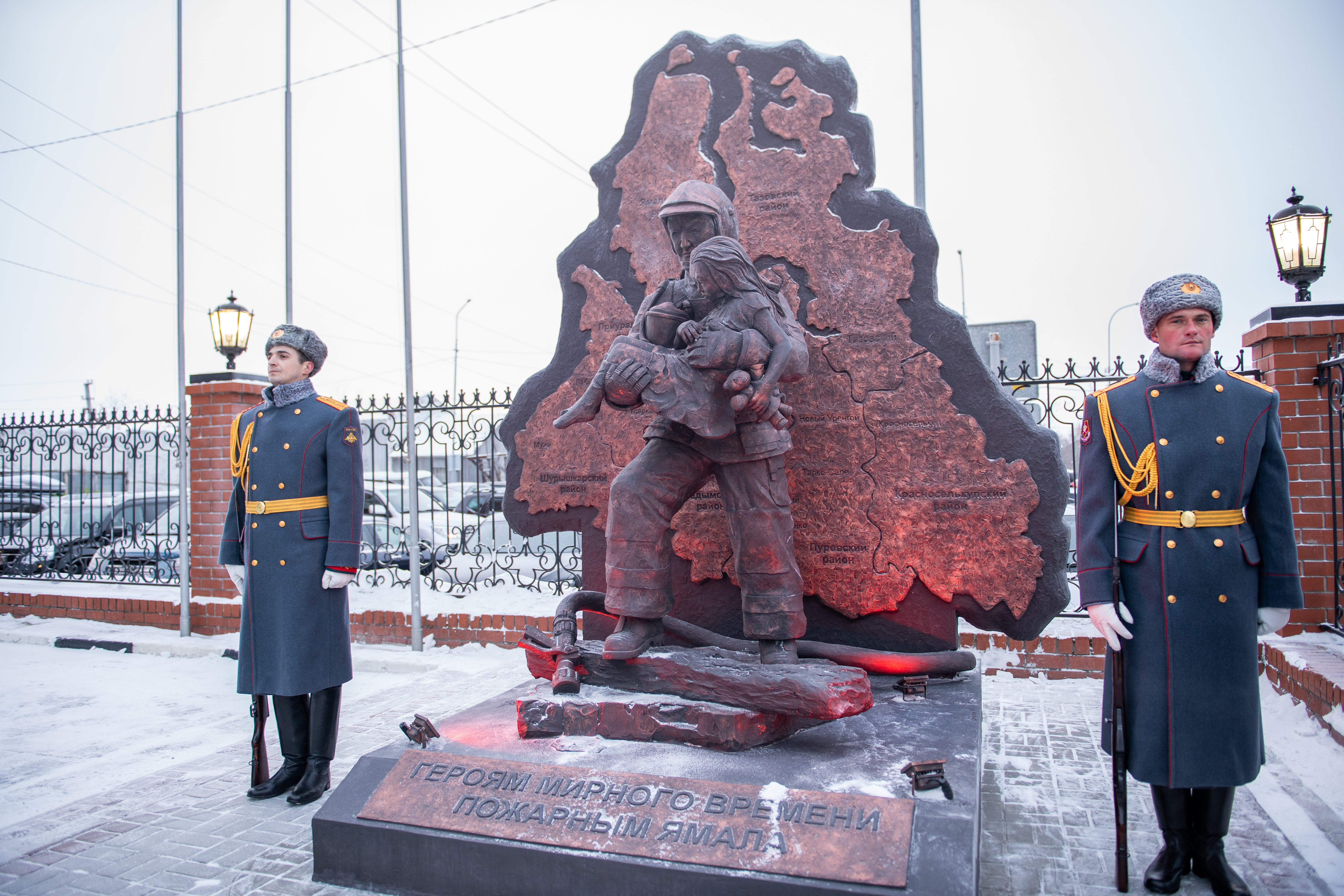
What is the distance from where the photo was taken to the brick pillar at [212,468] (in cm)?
732

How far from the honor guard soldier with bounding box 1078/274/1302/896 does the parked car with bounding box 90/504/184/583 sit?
775cm

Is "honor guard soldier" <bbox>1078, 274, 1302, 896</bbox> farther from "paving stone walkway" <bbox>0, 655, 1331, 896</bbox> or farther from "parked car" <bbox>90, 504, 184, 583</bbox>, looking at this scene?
"parked car" <bbox>90, 504, 184, 583</bbox>

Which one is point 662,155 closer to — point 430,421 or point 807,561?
point 807,561

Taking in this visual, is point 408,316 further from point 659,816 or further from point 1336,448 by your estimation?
point 1336,448

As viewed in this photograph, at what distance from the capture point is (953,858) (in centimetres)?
253

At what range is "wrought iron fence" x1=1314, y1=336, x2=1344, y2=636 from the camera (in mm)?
4695

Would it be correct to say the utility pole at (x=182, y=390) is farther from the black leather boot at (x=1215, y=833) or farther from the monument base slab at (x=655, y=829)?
the black leather boot at (x=1215, y=833)

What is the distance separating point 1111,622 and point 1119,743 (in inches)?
17.1

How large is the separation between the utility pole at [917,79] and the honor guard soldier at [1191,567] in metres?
2.86

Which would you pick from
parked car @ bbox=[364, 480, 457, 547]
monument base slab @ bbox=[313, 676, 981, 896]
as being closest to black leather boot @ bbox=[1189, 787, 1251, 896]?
monument base slab @ bbox=[313, 676, 981, 896]

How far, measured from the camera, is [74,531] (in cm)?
992

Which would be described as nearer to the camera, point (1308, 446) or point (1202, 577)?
point (1202, 577)

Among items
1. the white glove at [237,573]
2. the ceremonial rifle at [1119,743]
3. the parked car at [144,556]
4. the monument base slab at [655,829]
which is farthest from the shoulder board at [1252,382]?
the parked car at [144,556]

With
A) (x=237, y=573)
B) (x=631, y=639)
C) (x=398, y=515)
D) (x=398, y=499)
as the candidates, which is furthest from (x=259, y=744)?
(x=398, y=499)
